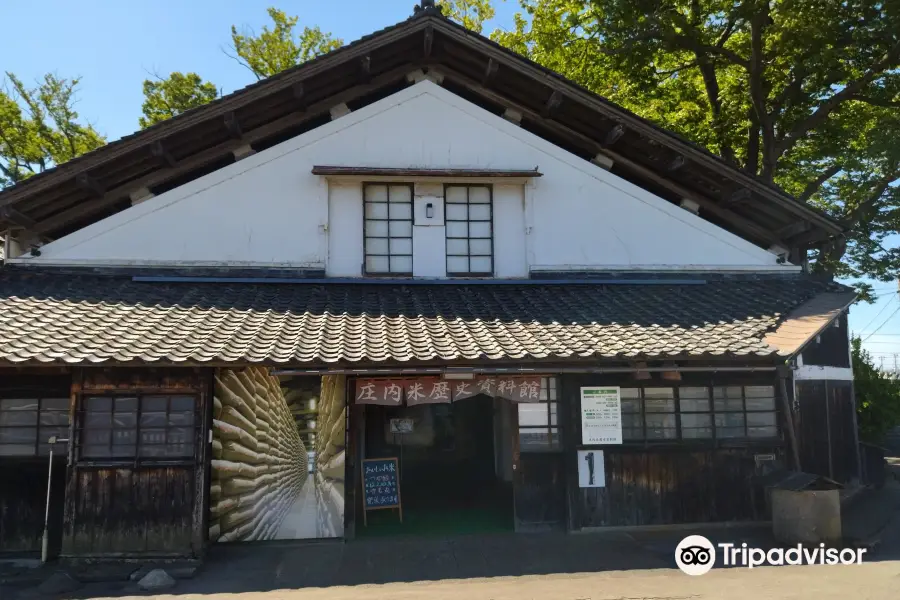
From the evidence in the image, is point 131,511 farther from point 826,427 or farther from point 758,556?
point 826,427

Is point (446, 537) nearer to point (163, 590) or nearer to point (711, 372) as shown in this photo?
point (163, 590)

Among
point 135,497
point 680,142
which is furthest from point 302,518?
point 680,142

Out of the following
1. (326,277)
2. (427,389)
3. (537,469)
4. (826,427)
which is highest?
(326,277)

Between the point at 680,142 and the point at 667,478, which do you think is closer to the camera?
the point at 667,478

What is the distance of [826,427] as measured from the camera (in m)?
11.5

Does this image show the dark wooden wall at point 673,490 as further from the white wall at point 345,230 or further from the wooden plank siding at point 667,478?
the white wall at point 345,230

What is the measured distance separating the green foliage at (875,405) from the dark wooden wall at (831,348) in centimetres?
389

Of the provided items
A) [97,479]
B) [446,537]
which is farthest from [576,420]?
[97,479]

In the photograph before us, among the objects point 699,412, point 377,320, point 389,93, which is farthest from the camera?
point 389,93

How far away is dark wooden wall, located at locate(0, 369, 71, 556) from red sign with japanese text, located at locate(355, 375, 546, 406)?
447 centimetres

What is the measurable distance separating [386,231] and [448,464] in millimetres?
6525

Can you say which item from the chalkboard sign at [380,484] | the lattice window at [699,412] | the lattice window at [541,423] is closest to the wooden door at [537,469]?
the lattice window at [541,423]

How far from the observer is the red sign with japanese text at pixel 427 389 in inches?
367

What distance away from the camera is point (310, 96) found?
1204 cm
